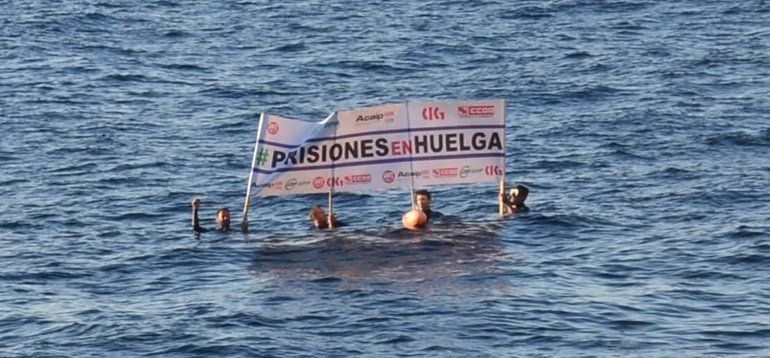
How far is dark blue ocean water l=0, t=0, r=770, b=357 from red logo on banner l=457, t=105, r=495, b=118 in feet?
8.80

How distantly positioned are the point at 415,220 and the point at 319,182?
2464mm

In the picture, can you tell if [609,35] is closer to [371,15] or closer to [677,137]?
[371,15]

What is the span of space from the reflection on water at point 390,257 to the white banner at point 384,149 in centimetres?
125

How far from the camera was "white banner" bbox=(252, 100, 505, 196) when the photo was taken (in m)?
43.2

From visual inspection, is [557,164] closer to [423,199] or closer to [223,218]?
[423,199]

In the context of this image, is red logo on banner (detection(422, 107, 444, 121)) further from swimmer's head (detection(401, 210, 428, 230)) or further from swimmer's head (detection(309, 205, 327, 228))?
swimmer's head (detection(309, 205, 327, 228))

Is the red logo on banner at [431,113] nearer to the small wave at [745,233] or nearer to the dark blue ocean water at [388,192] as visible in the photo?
the dark blue ocean water at [388,192]

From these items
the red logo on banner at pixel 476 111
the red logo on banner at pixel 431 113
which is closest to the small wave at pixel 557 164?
the red logo on banner at pixel 476 111

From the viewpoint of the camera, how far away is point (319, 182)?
4369 centimetres

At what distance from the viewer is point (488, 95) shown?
60.7 meters

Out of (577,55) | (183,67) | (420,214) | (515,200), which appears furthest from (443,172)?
(183,67)

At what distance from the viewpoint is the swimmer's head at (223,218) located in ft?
144

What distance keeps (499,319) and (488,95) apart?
2476 centimetres

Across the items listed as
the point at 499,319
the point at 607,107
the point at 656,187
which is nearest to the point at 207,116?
the point at 607,107
